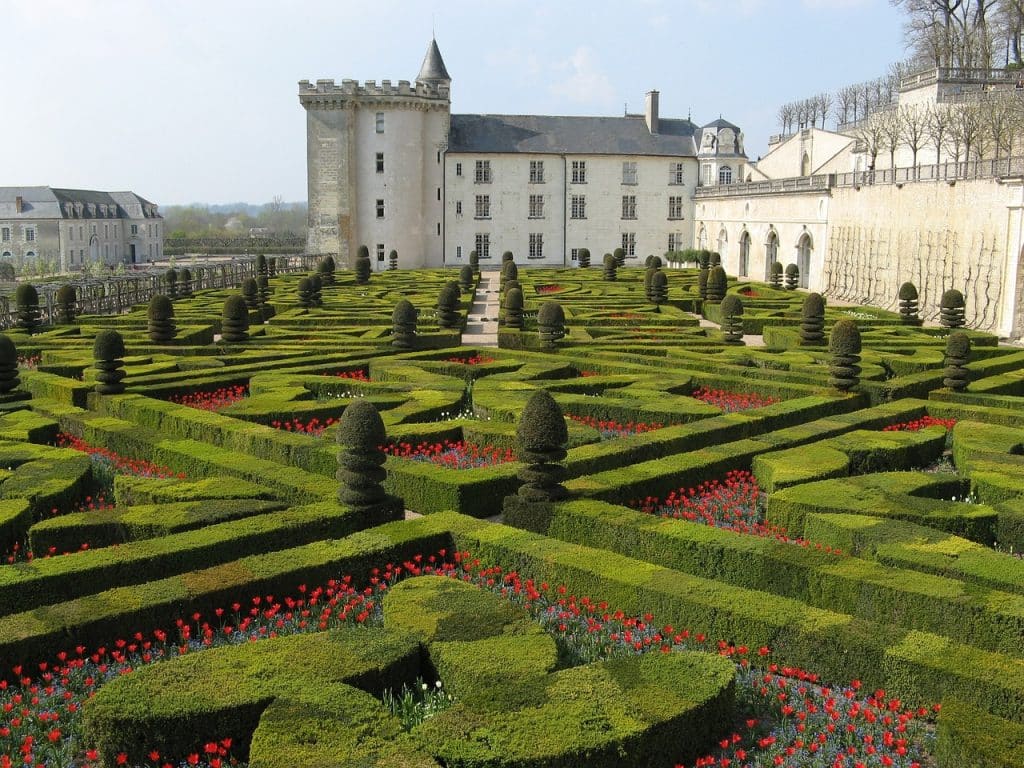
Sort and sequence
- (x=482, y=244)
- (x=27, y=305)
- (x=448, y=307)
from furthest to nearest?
(x=482, y=244)
(x=448, y=307)
(x=27, y=305)

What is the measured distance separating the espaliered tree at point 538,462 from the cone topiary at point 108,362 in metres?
7.77

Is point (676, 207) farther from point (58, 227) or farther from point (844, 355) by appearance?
point (58, 227)

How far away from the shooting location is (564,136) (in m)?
57.1

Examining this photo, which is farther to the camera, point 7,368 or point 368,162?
point 368,162

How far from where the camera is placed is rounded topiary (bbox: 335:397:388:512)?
9.09m

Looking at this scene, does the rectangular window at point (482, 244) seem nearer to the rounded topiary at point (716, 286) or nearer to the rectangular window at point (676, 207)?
the rectangular window at point (676, 207)

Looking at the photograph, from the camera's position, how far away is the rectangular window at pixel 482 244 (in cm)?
5647

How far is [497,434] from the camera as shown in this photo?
39.9 ft

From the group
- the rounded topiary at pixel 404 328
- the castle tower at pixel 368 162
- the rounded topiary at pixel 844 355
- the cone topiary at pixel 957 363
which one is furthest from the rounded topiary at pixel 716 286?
the castle tower at pixel 368 162

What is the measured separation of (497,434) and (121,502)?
439cm

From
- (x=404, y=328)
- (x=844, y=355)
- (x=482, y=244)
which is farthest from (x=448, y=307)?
(x=482, y=244)

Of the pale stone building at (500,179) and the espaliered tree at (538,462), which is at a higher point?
the pale stone building at (500,179)

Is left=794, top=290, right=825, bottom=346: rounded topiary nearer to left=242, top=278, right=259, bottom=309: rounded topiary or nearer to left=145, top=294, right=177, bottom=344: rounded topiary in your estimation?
left=145, top=294, right=177, bottom=344: rounded topiary

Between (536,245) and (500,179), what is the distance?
4310 mm
